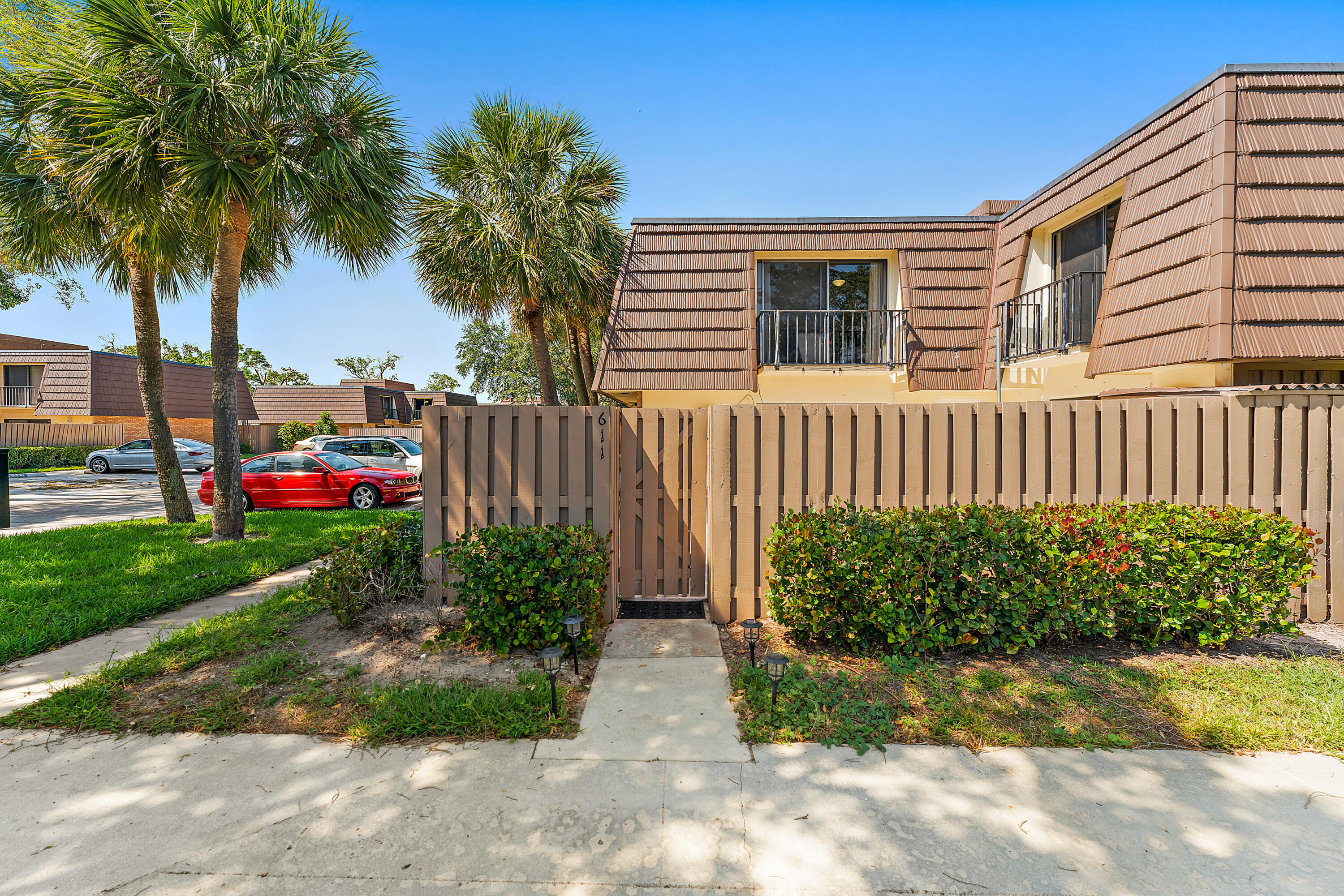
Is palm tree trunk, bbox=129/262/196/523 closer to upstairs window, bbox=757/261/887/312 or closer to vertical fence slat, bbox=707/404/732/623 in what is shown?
vertical fence slat, bbox=707/404/732/623

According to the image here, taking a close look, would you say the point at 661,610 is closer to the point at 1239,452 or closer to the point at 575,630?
the point at 575,630

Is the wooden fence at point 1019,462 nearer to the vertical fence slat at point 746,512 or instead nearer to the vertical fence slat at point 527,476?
the vertical fence slat at point 746,512

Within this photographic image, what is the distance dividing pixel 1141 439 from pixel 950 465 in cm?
160

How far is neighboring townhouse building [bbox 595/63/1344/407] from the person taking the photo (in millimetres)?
5250

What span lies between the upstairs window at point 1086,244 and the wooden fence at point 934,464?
3.33 metres

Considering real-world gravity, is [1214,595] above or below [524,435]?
below

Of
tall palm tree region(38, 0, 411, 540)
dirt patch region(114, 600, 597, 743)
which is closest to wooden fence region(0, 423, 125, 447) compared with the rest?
tall palm tree region(38, 0, 411, 540)

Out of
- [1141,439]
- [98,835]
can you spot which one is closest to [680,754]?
[98,835]

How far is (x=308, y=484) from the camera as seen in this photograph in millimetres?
11500

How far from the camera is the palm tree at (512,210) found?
1287 centimetres

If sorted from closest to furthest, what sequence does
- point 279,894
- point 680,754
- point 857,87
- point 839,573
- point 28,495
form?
point 279,894 → point 680,754 → point 839,573 → point 857,87 → point 28,495

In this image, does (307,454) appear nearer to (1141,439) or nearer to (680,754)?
(680,754)

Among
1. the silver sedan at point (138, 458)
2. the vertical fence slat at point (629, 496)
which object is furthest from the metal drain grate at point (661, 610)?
the silver sedan at point (138, 458)

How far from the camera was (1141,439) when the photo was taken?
466cm
